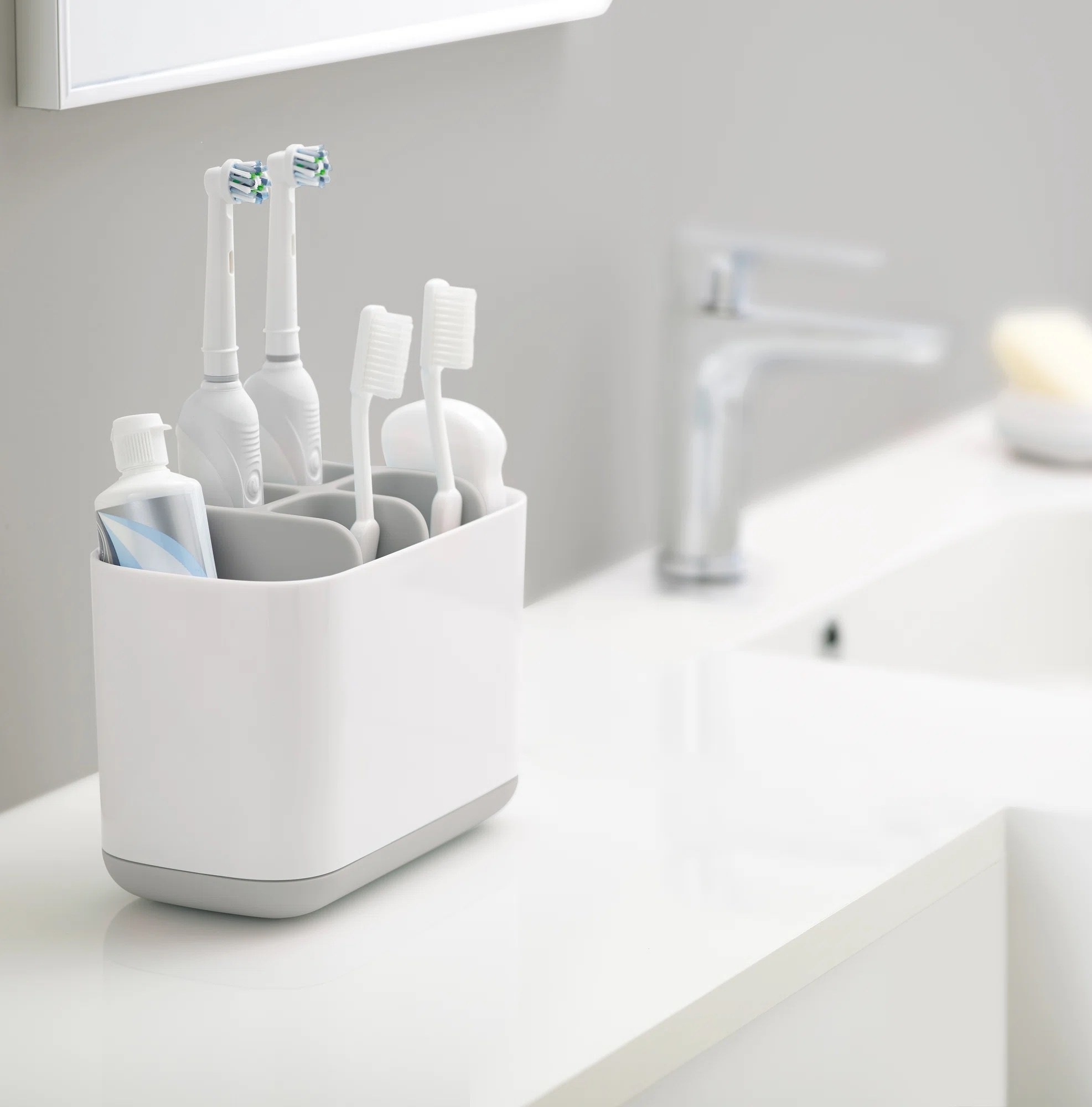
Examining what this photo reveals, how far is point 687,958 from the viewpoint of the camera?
21.0 inches

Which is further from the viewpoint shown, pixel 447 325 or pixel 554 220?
pixel 554 220

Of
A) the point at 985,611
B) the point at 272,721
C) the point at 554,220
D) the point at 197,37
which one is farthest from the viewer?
the point at 985,611

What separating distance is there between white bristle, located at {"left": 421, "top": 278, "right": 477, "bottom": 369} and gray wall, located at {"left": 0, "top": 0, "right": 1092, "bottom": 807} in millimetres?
146

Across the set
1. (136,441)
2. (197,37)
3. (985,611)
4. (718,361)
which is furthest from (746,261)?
(136,441)

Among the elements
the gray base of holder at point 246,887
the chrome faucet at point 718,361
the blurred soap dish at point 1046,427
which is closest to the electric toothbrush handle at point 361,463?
the gray base of holder at point 246,887

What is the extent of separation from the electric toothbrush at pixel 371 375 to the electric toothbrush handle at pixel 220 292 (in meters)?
0.04

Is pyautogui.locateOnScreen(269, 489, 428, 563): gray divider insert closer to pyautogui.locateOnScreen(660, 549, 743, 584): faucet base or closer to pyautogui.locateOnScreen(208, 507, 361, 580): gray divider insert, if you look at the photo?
pyautogui.locateOnScreen(208, 507, 361, 580): gray divider insert

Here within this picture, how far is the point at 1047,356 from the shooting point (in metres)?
1.23

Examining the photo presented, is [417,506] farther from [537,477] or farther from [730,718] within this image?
[537,477]

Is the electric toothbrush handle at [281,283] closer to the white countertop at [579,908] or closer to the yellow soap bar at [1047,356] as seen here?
the white countertop at [579,908]

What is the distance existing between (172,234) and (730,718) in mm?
319

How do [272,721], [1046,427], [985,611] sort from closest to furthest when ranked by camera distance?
[272,721], [985,611], [1046,427]

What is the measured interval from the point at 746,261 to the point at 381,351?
17.7 inches

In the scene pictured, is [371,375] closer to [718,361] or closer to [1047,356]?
[718,361]
